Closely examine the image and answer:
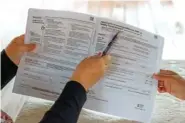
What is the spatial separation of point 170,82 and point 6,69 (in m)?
0.38

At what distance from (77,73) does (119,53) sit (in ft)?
0.39

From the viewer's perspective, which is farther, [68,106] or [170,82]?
[170,82]

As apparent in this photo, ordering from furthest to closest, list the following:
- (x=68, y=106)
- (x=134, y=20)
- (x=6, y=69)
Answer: (x=134, y=20) < (x=6, y=69) < (x=68, y=106)

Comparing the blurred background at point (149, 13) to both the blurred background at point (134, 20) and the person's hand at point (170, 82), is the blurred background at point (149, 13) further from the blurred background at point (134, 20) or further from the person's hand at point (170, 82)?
the person's hand at point (170, 82)

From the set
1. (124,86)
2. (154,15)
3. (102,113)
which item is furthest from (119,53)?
(154,15)

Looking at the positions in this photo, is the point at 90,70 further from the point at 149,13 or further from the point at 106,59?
the point at 149,13

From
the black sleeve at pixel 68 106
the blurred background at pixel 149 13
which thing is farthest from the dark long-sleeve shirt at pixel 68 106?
the blurred background at pixel 149 13

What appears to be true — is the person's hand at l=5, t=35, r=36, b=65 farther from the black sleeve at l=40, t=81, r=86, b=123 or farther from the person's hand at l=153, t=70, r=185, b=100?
the person's hand at l=153, t=70, r=185, b=100

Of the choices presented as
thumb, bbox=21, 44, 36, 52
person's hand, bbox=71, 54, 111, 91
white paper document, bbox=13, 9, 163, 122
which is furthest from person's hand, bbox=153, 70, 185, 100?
thumb, bbox=21, 44, 36, 52

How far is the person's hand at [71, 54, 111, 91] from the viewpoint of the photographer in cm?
72

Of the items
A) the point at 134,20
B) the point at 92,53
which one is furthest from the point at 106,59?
the point at 134,20

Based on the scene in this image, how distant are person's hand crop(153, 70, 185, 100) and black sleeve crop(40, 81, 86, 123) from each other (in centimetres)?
20

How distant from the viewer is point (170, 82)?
0.80 meters

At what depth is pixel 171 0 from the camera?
132cm
